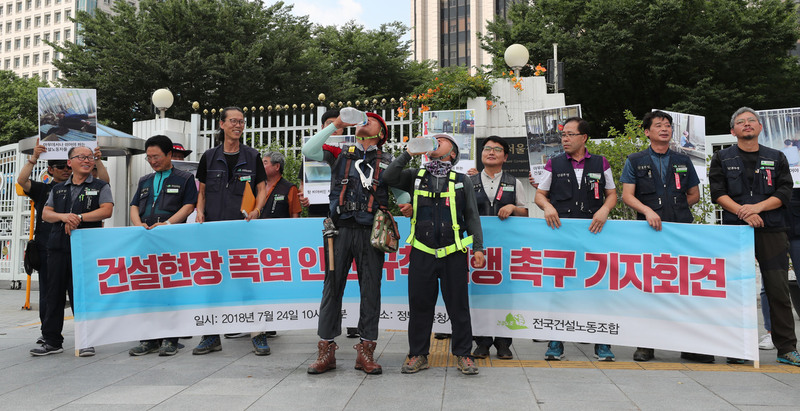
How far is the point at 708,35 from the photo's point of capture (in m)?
23.1

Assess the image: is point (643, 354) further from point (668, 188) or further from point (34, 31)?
point (34, 31)

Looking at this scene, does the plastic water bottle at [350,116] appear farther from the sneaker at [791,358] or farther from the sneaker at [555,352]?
the sneaker at [791,358]

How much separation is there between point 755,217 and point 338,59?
27.3m

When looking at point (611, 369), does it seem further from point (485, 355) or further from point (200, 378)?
point (200, 378)

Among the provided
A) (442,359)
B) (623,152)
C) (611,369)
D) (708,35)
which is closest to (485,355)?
(442,359)

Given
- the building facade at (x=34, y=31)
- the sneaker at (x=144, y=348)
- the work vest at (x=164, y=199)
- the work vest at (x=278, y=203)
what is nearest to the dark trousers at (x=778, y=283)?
the work vest at (x=278, y=203)

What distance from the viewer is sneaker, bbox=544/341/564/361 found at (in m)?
4.62

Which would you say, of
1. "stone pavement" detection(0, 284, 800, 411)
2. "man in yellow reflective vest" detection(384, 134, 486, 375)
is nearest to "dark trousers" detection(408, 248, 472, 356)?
"man in yellow reflective vest" detection(384, 134, 486, 375)

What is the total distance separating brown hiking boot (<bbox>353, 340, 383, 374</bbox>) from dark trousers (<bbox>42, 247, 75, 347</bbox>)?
9.13 ft

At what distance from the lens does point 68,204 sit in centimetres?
511

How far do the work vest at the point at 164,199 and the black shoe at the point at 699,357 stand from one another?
4.58m

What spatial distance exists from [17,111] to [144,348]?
124 feet

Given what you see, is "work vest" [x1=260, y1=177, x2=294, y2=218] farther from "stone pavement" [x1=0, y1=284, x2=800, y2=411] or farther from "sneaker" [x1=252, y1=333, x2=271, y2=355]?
"stone pavement" [x1=0, y1=284, x2=800, y2=411]

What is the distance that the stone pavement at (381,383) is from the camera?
3.41 metres
